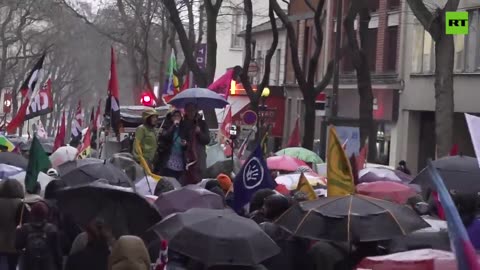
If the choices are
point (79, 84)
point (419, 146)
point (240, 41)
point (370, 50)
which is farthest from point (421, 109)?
point (79, 84)

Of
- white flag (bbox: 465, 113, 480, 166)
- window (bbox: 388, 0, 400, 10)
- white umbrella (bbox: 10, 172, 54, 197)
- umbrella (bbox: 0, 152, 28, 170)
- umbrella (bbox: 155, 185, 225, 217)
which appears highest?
window (bbox: 388, 0, 400, 10)

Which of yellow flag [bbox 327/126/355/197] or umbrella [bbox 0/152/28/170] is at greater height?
yellow flag [bbox 327/126/355/197]


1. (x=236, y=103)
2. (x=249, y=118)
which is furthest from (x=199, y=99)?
(x=236, y=103)

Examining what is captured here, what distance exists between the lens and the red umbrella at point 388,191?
43.0ft

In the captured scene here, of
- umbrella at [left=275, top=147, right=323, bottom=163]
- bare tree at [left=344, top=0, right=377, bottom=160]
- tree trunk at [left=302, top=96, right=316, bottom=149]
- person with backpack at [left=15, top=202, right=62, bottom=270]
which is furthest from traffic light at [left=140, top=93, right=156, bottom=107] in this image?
person with backpack at [left=15, top=202, right=62, bottom=270]

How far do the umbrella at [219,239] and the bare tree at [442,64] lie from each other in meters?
14.0

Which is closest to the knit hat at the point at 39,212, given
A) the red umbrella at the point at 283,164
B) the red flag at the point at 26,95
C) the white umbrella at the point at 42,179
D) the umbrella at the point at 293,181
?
the white umbrella at the point at 42,179

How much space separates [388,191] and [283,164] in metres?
4.97

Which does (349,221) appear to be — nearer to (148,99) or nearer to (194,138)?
(194,138)

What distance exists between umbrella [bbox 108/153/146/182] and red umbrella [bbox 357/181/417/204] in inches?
125

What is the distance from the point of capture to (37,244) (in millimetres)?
10031

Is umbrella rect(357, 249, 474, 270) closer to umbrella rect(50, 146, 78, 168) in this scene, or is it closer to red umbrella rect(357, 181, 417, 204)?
red umbrella rect(357, 181, 417, 204)

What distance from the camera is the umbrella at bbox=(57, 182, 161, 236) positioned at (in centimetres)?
966

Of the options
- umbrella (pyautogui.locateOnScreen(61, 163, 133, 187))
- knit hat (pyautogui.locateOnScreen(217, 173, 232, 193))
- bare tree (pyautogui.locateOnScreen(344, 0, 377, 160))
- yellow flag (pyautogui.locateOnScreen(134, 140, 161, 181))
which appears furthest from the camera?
bare tree (pyautogui.locateOnScreen(344, 0, 377, 160))
